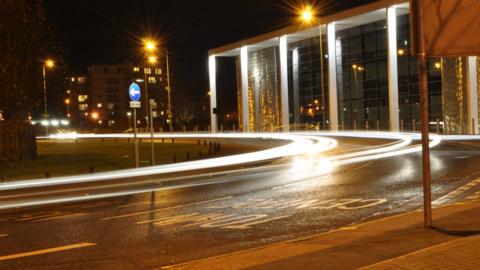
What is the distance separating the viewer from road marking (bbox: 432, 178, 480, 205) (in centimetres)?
1292

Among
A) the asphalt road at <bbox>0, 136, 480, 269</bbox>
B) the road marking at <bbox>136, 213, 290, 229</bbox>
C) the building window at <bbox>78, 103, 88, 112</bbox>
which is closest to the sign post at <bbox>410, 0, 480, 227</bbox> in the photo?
the asphalt road at <bbox>0, 136, 480, 269</bbox>

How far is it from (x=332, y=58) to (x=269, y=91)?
1176cm

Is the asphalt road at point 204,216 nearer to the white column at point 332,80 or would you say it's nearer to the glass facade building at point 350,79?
the glass facade building at point 350,79

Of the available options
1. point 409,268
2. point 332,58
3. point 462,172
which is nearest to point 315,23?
point 332,58

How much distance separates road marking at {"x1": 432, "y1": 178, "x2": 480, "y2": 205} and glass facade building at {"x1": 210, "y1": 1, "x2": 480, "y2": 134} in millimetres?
31929

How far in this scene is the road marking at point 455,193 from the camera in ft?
42.4

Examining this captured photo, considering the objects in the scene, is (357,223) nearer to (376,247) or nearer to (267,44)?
(376,247)

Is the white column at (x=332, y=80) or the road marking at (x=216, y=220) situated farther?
the white column at (x=332, y=80)

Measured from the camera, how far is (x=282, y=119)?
6419 cm

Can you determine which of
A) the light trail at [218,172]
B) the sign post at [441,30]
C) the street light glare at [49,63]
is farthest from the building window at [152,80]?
the sign post at [441,30]

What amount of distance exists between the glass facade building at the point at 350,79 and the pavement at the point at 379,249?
38167mm

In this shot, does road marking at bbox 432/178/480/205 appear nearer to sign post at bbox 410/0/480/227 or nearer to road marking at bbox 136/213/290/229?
road marking at bbox 136/213/290/229

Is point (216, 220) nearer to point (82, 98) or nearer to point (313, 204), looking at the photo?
point (313, 204)

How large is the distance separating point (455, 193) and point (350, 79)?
4504 centimetres
